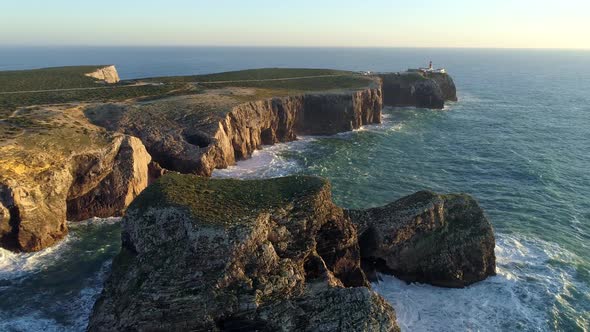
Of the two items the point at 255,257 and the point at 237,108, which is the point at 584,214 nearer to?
the point at 255,257

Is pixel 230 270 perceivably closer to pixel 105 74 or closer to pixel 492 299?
pixel 492 299

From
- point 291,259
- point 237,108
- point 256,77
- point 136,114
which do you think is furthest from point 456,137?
point 291,259

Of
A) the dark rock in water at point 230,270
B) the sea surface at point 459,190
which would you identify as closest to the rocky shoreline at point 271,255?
the dark rock in water at point 230,270

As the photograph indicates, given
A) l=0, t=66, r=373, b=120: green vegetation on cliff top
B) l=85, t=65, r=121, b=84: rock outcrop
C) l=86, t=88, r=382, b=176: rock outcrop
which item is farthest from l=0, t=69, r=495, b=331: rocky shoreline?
l=85, t=65, r=121, b=84: rock outcrop

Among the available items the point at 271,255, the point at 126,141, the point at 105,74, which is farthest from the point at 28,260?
the point at 105,74

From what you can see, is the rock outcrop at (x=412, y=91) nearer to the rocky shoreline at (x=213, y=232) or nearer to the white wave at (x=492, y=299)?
the rocky shoreline at (x=213, y=232)
